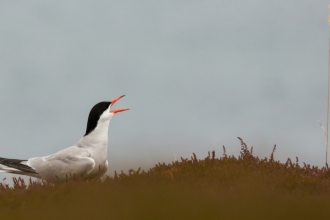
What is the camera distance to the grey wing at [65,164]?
9727 millimetres

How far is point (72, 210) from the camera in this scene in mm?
5418

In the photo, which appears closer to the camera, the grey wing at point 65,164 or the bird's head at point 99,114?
the grey wing at point 65,164

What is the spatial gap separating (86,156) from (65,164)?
478 millimetres

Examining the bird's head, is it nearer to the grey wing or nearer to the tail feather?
the grey wing

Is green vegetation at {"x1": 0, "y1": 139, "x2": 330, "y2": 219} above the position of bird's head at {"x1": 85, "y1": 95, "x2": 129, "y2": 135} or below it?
below

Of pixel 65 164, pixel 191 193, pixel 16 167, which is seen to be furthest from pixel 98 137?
pixel 191 193

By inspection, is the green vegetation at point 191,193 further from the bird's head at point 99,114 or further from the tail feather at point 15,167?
the bird's head at point 99,114

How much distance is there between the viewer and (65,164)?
388 inches

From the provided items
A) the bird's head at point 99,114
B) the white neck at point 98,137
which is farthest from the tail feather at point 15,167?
the bird's head at point 99,114

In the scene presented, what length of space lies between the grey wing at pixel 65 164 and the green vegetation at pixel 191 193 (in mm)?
390

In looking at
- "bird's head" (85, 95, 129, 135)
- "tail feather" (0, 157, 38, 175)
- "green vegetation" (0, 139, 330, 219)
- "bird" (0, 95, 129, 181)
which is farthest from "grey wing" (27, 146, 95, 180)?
"bird's head" (85, 95, 129, 135)

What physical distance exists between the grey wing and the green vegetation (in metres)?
0.39

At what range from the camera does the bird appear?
979 cm

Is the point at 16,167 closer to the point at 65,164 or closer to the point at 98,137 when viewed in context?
the point at 65,164
